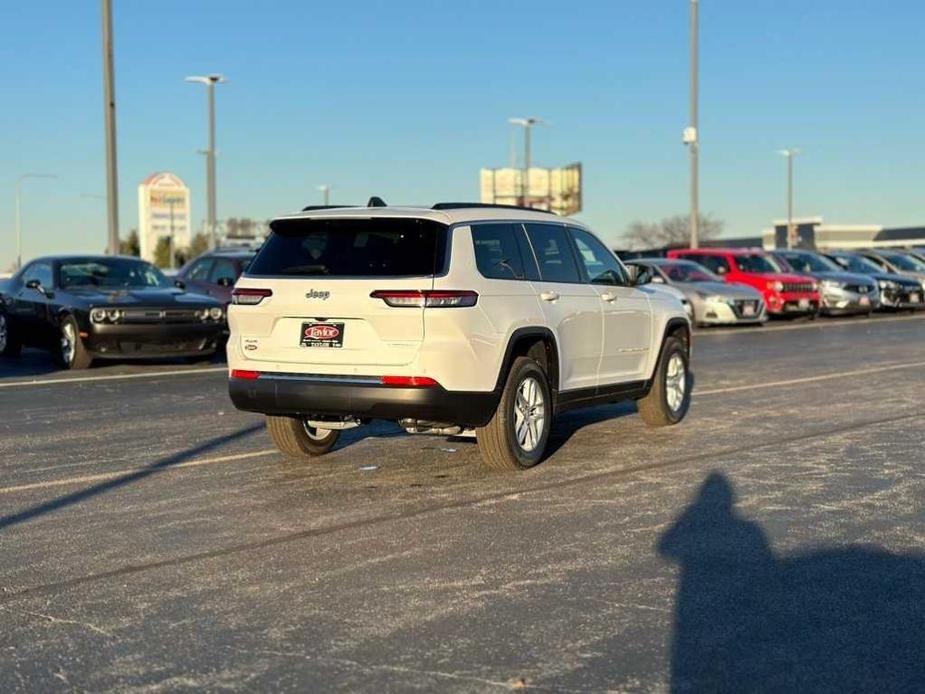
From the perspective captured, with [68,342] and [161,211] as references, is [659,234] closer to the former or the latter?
[161,211]

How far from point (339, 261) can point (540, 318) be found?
1433mm

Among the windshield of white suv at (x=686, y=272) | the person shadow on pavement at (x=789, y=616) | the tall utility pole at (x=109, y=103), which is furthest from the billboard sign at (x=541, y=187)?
the person shadow on pavement at (x=789, y=616)

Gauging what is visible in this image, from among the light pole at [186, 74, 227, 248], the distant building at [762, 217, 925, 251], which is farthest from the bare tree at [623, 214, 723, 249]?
the light pole at [186, 74, 227, 248]

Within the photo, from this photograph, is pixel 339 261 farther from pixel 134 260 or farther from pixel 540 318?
pixel 134 260

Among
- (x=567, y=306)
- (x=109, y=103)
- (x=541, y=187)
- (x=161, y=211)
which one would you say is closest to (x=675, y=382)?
(x=567, y=306)

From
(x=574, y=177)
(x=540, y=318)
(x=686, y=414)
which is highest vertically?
(x=574, y=177)

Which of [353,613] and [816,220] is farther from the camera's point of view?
[816,220]

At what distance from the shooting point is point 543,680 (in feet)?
13.6

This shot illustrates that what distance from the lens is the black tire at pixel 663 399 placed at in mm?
10219

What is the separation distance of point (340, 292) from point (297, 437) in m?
1.46

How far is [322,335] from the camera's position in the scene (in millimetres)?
7703

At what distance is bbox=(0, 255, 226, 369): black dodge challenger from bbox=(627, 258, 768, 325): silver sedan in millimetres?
10751

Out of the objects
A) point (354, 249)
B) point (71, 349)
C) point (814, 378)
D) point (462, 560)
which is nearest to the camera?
point (462, 560)

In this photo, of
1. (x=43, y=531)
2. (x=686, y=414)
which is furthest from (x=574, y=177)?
(x=43, y=531)
